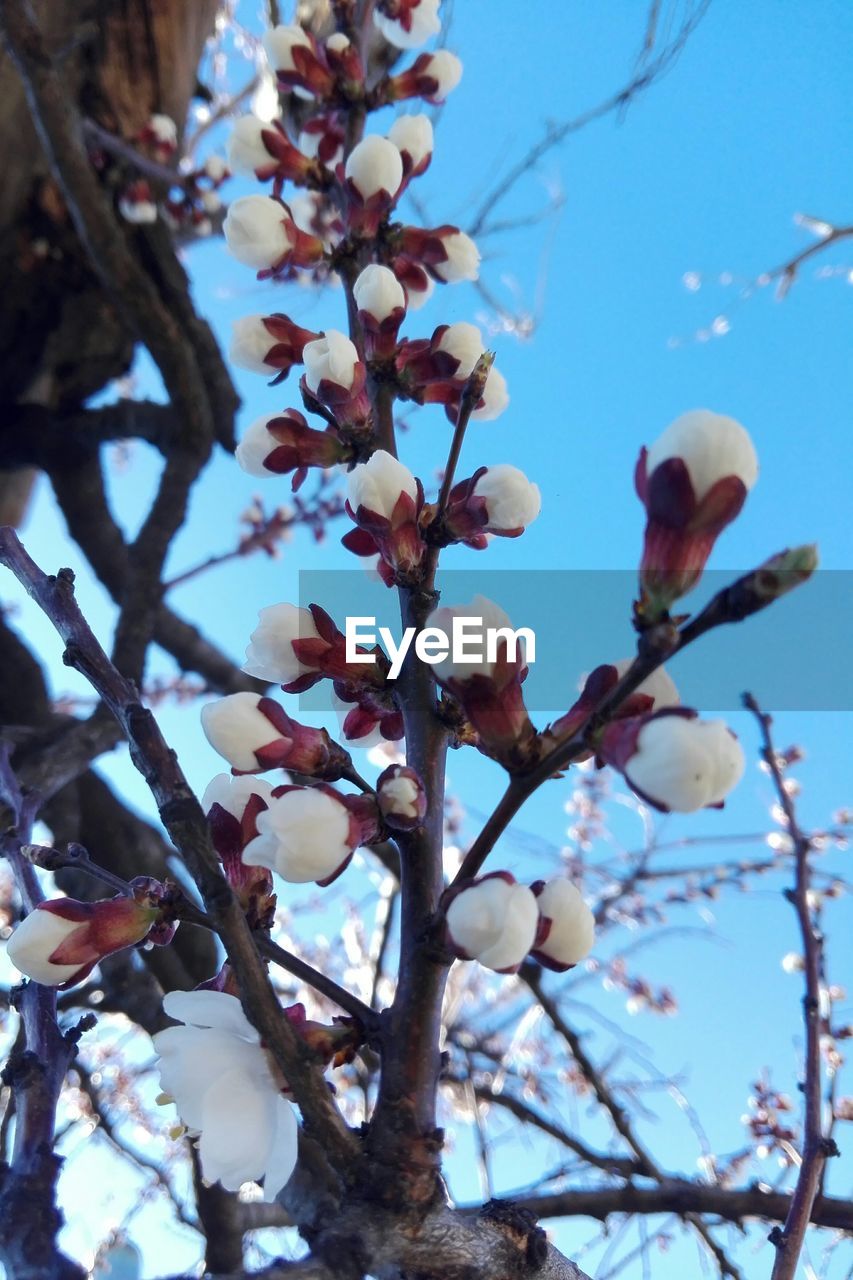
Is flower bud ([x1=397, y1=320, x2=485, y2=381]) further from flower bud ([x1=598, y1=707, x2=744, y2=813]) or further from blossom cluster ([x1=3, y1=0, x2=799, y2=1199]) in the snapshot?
flower bud ([x1=598, y1=707, x2=744, y2=813])

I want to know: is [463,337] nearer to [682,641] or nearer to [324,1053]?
[682,641]

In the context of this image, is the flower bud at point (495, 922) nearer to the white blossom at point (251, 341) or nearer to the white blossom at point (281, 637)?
the white blossom at point (281, 637)

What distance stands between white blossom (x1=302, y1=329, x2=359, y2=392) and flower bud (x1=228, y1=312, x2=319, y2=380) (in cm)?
15

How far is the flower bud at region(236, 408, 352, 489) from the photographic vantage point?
0.77 metres

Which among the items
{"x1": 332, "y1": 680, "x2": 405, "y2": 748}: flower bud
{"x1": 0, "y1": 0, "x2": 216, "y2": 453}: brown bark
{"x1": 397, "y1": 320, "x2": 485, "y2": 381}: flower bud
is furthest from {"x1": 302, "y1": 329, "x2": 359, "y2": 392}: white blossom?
{"x1": 0, "y1": 0, "x2": 216, "y2": 453}: brown bark

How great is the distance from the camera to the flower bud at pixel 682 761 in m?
0.41

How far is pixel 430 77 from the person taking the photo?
1201 mm

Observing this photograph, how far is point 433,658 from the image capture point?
555 millimetres

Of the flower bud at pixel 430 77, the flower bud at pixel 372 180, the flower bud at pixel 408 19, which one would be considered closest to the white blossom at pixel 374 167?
the flower bud at pixel 372 180

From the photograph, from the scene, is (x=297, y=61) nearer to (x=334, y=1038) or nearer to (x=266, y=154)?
(x=266, y=154)

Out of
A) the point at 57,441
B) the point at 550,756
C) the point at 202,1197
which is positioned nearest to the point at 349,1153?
the point at 550,756

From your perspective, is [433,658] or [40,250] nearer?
[433,658]

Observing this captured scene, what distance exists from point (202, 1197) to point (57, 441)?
203 cm

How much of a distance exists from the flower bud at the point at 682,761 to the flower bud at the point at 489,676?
9 cm
